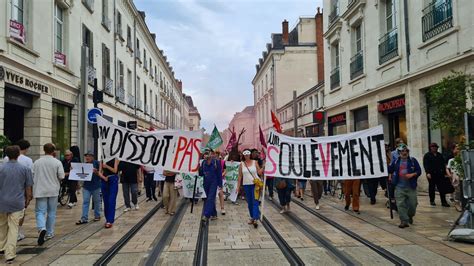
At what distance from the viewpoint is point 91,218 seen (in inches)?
391

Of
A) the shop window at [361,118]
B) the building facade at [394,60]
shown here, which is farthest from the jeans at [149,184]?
the shop window at [361,118]

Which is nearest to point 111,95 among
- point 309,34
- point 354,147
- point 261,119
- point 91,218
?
point 91,218

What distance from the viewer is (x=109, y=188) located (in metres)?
8.98

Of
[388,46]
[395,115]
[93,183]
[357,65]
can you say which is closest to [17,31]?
[93,183]

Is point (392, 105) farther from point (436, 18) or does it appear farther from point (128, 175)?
point (128, 175)

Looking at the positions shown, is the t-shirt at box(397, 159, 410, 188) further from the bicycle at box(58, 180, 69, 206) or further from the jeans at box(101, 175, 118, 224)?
the bicycle at box(58, 180, 69, 206)

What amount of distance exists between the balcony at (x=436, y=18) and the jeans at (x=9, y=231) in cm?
1281

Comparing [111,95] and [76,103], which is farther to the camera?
[111,95]

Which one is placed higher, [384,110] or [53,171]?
[384,110]

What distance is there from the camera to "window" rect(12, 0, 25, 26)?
12602 millimetres

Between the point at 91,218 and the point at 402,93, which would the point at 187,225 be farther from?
the point at 402,93

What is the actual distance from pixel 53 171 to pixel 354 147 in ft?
21.3

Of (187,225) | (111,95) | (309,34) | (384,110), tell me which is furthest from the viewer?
(309,34)

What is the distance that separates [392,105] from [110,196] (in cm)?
1220
